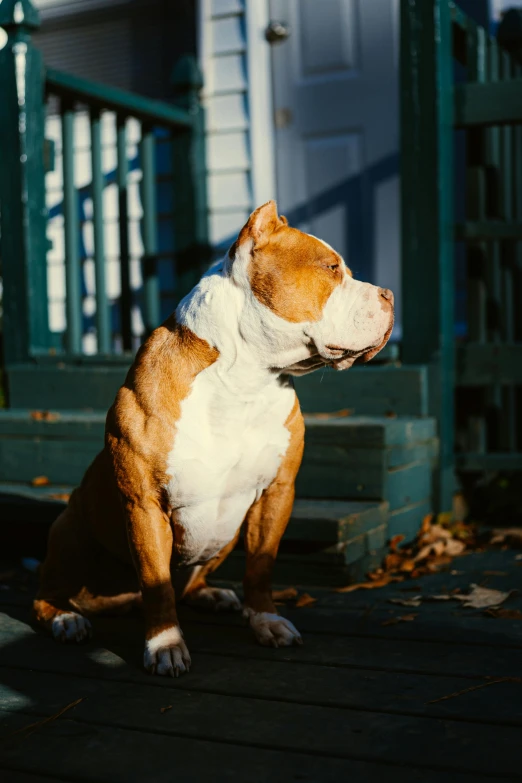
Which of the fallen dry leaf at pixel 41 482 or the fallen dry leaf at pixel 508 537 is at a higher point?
the fallen dry leaf at pixel 41 482

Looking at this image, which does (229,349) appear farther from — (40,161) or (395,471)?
(40,161)

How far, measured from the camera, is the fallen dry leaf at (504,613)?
275 cm

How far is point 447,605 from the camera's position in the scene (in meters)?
2.93

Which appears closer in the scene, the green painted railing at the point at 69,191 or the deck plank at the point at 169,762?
the deck plank at the point at 169,762

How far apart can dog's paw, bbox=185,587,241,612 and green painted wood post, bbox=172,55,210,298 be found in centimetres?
317

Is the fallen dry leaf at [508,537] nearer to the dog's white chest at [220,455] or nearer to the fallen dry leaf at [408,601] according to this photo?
the fallen dry leaf at [408,601]

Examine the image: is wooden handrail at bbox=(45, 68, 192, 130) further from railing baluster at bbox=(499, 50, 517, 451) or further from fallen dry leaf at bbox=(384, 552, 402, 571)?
fallen dry leaf at bbox=(384, 552, 402, 571)

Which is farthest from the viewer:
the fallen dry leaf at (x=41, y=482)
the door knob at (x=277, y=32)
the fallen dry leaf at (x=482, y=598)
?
the door knob at (x=277, y=32)

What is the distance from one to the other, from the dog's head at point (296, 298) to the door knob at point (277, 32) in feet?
13.7

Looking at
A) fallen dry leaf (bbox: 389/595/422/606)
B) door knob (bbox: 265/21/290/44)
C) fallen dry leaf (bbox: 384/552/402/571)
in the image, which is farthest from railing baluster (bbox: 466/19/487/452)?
door knob (bbox: 265/21/290/44)

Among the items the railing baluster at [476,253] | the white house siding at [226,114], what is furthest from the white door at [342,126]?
the railing baluster at [476,253]

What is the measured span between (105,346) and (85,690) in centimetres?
300

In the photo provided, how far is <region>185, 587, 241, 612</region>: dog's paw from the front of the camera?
291cm

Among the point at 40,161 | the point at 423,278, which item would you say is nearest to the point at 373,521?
the point at 423,278
